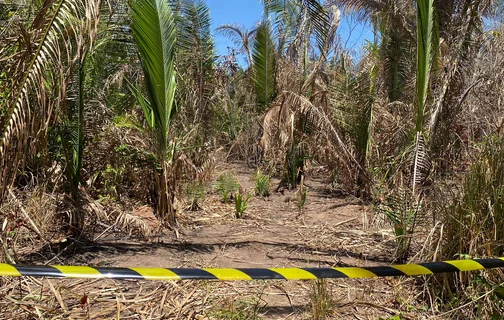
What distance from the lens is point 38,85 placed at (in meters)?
2.89

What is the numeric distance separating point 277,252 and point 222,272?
7.07ft

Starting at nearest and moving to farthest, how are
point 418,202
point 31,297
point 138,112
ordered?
point 31,297, point 418,202, point 138,112

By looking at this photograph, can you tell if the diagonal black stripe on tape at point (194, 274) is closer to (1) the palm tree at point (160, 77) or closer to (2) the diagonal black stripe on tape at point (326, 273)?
(2) the diagonal black stripe on tape at point (326, 273)

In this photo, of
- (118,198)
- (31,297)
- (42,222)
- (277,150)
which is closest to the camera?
(31,297)

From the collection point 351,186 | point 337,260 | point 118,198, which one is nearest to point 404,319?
point 337,260

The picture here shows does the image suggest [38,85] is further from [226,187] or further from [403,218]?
[226,187]

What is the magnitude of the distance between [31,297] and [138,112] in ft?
13.1

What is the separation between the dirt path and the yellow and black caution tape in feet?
2.07

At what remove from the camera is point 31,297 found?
294 centimetres

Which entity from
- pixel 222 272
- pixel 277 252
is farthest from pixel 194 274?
pixel 277 252

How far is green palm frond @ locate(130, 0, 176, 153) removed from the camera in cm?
412

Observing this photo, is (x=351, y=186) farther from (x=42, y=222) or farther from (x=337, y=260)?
(x=42, y=222)

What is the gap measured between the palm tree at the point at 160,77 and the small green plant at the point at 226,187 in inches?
65.0

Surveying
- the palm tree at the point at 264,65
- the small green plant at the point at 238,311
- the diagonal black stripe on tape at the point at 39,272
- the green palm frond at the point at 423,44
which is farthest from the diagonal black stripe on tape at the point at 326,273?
the palm tree at the point at 264,65
